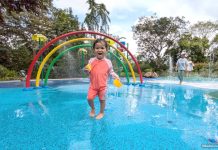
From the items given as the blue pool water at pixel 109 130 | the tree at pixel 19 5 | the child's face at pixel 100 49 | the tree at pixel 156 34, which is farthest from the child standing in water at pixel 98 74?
the tree at pixel 156 34

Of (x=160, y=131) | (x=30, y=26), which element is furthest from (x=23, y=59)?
(x=160, y=131)

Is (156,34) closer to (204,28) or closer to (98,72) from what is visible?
(204,28)

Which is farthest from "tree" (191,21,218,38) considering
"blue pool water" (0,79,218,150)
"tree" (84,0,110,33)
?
"blue pool water" (0,79,218,150)

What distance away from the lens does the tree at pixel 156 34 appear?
2084 centimetres

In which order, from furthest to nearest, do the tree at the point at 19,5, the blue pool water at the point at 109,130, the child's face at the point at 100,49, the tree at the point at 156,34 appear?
the tree at the point at 156,34 → the child's face at the point at 100,49 → the tree at the point at 19,5 → the blue pool water at the point at 109,130

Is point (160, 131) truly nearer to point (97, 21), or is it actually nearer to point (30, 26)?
point (30, 26)

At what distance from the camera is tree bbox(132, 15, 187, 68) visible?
20844 mm

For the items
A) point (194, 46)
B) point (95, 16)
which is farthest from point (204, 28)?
point (95, 16)

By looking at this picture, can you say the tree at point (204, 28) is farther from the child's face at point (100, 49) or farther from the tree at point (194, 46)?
the child's face at point (100, 49)

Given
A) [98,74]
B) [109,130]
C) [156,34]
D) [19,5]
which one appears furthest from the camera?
[156,34]

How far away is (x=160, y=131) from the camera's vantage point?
2.51 m

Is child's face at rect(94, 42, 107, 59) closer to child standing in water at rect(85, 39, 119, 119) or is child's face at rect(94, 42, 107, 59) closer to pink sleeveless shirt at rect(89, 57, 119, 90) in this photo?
child standing in water at rect(85, 39, 119, 119)

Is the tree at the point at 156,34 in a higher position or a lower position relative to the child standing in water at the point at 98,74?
higher

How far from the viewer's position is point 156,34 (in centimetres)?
2119
